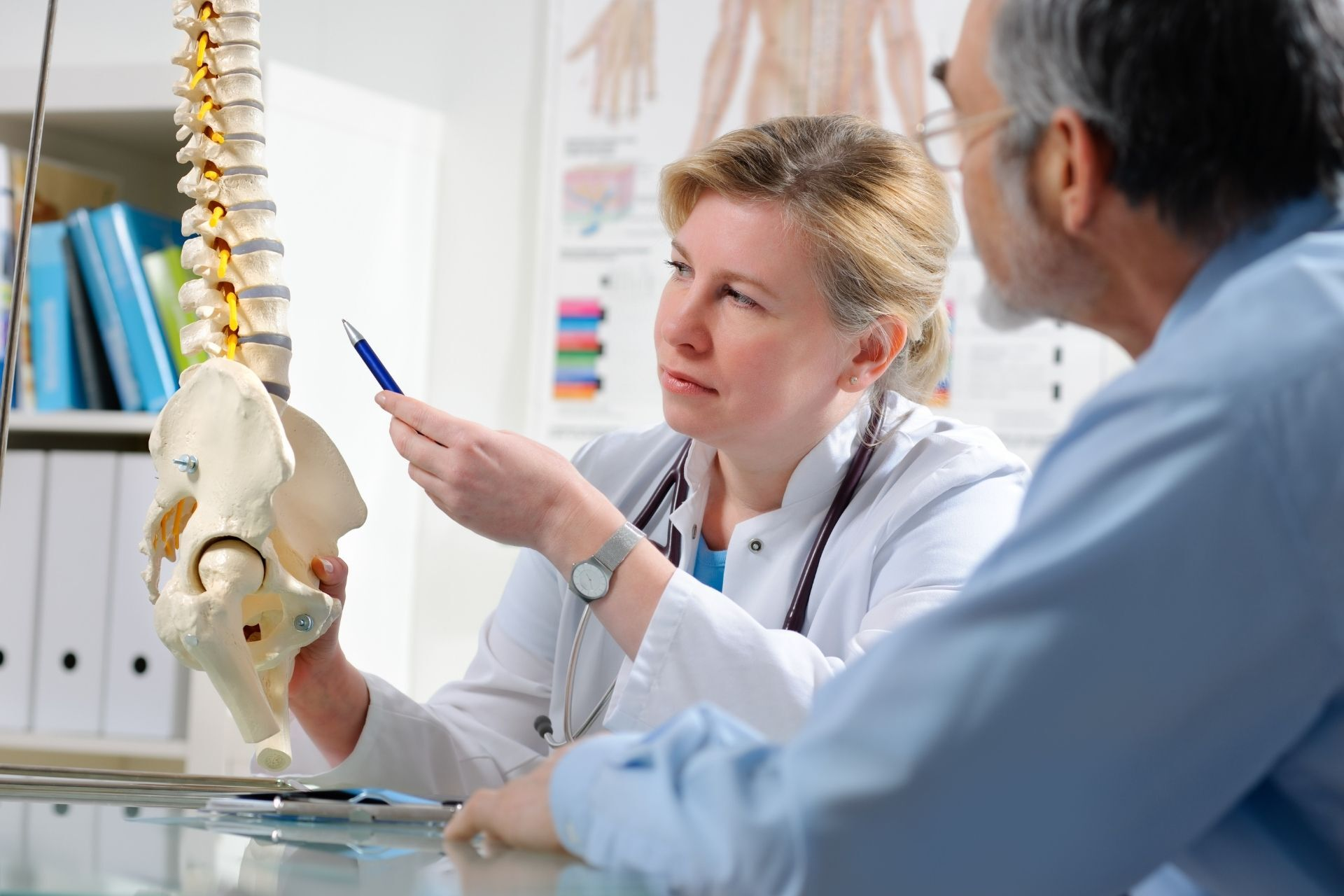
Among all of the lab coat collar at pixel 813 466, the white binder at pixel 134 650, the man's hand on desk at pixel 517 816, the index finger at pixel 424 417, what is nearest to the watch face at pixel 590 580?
the index finger at pixel 424 417

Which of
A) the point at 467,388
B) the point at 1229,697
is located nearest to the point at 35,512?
the point at 467,388

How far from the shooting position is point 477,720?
139 cm

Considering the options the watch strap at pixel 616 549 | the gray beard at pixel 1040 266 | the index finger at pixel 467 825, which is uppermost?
the gray beard at pixel 1040 266

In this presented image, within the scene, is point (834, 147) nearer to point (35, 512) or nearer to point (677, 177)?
point (677, 177)

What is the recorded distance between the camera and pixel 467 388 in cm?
249

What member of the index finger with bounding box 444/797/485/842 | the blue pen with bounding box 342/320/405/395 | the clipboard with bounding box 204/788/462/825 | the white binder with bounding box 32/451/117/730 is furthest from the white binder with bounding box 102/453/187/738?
the index finger with bounding box 444/797/485/842

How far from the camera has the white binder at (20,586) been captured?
6.42ft

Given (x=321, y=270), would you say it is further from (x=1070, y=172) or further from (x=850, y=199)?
(x=1070, y=172)

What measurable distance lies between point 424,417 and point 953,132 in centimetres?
58

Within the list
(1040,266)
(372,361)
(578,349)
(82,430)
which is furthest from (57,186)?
(1040,266)

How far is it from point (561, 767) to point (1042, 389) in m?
1.72

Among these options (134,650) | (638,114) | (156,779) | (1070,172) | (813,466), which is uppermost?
(638,114)

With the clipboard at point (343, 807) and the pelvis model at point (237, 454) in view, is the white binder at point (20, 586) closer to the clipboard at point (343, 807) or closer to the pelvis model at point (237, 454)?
the pelvis model at point (237, 454)

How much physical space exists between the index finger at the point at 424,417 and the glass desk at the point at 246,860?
0.42 metres
